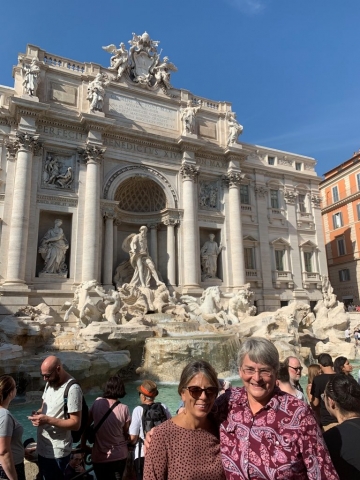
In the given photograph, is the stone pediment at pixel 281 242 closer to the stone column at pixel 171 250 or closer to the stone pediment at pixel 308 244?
the stone pediment at pixel 308 244

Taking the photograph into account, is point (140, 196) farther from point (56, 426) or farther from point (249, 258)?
point (56, 426)

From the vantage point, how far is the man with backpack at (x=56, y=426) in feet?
9.06

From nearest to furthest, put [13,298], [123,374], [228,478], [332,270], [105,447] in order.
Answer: [228,478] → [105,447] → [123,374] → [13,298] → [332,270]

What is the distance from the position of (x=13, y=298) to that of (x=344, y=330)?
46.9 ft

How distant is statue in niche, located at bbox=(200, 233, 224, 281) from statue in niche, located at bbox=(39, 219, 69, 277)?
7261mm

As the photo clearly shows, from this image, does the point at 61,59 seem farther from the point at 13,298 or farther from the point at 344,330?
the point at 344,330

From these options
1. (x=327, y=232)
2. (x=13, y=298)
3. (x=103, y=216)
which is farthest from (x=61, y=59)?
(x=327, y=232)

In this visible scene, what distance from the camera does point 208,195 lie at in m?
20.7

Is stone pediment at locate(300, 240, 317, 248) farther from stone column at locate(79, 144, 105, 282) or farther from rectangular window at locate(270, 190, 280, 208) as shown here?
stone column at locate(79, 144, 105, 282)

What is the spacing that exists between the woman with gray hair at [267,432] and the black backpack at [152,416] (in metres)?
1.28

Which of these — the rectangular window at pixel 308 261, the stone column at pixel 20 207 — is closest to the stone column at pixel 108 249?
the stone column at pixel 20 207

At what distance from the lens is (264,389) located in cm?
180

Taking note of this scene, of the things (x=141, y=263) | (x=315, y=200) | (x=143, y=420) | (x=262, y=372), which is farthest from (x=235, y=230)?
(x=262, y=372)

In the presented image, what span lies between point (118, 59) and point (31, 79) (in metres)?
5.07
